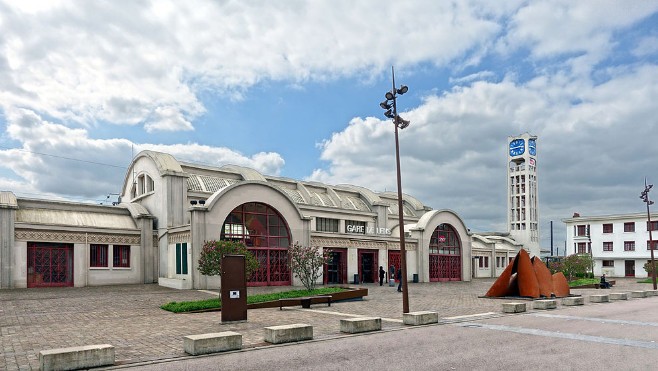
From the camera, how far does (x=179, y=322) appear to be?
16984 millimetres

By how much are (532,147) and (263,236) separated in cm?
5279

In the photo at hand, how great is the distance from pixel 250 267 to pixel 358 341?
10.1 meters

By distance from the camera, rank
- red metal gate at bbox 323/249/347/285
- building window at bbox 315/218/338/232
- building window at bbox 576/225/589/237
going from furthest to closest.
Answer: building window at bbox 576/225/589/237 < building window at bbox 315/218/338/232 < red metal gate at bbox 323/249/347/285

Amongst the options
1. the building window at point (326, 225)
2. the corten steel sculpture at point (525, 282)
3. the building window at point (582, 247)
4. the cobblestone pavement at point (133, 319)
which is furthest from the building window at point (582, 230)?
the cobblestone pavement at point (133, 319)

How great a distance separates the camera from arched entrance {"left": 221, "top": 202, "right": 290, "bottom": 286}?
33.8 meters

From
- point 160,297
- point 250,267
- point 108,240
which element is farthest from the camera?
point 108,240

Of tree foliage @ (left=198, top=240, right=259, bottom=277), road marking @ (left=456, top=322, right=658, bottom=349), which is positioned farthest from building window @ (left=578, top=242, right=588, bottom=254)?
tree foliage @ (left=198, top=240, right=259, bottom=277)

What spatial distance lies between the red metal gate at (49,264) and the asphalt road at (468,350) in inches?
984

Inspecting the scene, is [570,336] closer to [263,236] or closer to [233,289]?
[233,289]

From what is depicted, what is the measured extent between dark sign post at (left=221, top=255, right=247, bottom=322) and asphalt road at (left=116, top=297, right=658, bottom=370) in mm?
4575

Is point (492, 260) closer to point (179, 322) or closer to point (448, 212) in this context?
point (448, 212)

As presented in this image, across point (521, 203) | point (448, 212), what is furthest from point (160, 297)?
point (521, 203)

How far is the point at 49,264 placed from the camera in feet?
104

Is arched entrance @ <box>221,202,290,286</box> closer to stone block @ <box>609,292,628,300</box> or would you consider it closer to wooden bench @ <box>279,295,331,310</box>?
wooden bench @ <box>279,295,331,310</box>
